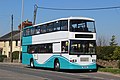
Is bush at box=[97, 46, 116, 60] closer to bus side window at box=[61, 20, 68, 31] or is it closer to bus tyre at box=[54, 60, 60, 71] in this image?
bus tyre at box=[54, 60, 60, 71]

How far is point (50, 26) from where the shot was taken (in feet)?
96.4

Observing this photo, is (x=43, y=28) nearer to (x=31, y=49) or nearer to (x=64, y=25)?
(x=31, y=49)

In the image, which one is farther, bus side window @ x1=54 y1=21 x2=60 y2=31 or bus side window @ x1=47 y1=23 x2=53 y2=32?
bus side window @ x1=47 y1=23 x2=53 y2=32

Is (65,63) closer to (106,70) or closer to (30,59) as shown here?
(106,70)

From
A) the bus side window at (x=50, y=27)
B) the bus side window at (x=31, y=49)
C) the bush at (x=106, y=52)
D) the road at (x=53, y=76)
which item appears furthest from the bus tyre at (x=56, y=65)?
the bush at (x=106, y=52)

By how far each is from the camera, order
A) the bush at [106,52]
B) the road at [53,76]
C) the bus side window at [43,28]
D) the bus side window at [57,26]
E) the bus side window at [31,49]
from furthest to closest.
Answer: the bush at [106,52] → the bus side window at [31,49] → the bus side window at [43,28] → the bus side window at [57,26] → the road at [53,76]

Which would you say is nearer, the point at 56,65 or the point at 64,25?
the point at 64,25

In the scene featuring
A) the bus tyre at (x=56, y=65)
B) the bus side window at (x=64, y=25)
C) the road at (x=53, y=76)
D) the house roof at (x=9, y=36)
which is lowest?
the road at (x=53, y=76)

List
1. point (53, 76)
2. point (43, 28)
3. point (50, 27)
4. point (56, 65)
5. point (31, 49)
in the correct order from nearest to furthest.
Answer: point (53, 76) → point (56, 65) → point (50, 27) → point (43, 28) → point (31, 49)

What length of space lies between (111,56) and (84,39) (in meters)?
8.24

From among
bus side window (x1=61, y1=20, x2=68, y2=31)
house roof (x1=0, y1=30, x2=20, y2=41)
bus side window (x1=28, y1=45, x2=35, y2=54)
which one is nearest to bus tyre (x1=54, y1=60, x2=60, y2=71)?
bus side window (x1=61, y1=20, x2=68, y2=31)

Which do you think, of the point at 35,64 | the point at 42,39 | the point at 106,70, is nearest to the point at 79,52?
the point at 106,70

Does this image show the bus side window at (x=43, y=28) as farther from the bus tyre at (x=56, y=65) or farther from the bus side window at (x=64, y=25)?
the bus side window at (x=64, y=25)

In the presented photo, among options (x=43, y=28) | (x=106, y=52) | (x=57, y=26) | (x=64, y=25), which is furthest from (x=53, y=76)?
(x=106, y=52)
